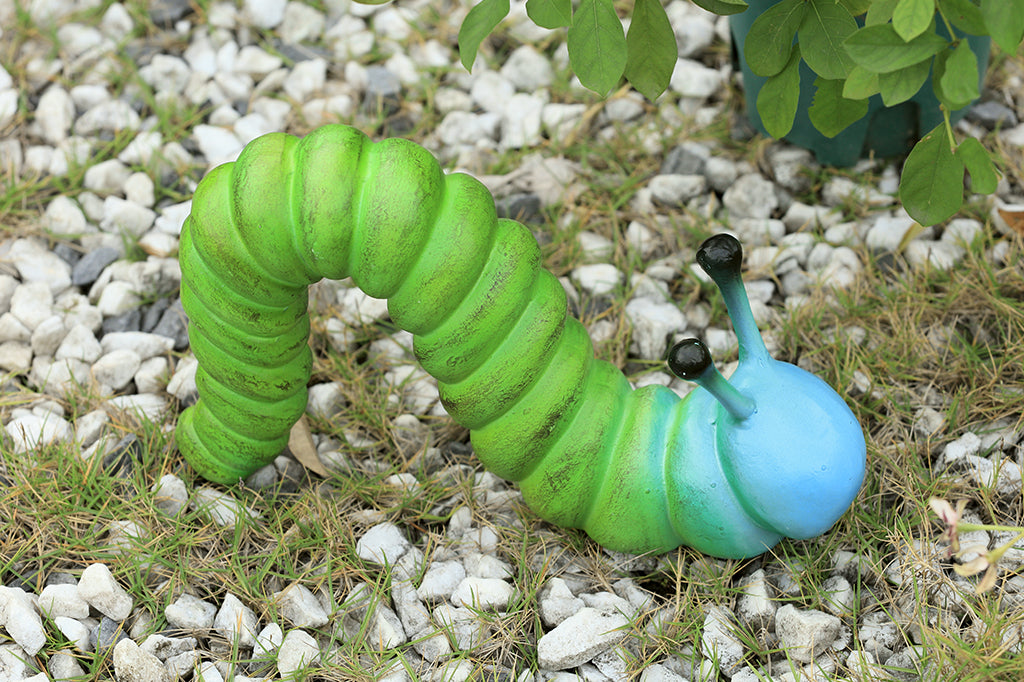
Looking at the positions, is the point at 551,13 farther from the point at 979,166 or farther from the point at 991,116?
the point at 991,116

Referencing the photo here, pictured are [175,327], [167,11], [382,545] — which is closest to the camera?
[382,545]

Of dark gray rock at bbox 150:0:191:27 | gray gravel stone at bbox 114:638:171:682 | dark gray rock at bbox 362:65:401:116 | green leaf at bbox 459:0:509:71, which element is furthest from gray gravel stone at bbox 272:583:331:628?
dark gray rock at bbox 150:0:191:27

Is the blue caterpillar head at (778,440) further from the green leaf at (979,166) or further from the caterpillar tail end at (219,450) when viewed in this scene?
the caterpillar tail end at (219,450)

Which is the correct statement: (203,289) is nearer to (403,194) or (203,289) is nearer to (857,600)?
(403,194)

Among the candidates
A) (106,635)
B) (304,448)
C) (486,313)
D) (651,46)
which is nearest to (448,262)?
(486,313)

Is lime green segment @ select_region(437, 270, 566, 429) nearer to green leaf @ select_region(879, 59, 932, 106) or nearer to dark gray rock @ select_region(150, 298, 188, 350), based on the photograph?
green leaf @ select_region(879, 59, 932, 106)

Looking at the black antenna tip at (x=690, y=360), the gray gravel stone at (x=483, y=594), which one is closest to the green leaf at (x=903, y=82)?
the black antenna tip at (x=690, y=360)
